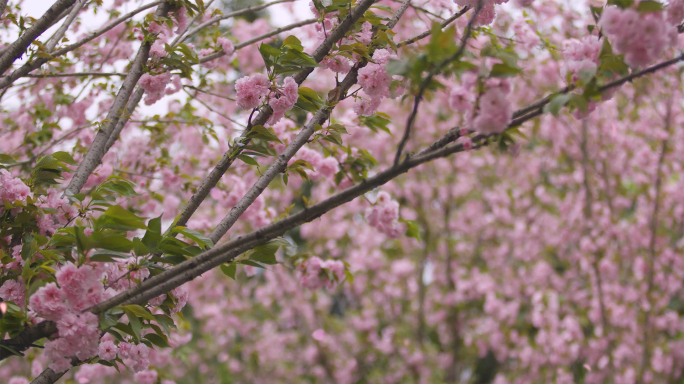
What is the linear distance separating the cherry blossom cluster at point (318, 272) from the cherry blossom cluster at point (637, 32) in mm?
1550

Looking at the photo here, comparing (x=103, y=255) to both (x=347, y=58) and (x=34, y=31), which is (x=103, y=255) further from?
(x=347, y=58)

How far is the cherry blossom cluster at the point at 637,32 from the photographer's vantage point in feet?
3.48

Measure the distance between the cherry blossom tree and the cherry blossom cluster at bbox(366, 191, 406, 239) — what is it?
0.01 meters

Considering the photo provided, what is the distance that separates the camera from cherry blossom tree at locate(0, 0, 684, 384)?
4.15 ft

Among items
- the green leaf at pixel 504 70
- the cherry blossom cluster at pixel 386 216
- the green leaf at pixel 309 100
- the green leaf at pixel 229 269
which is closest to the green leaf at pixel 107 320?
the green leaf at pixel 229 269

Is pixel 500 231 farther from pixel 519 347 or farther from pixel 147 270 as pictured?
pixel 147 270

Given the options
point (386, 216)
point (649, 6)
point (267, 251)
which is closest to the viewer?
point (649, 6)

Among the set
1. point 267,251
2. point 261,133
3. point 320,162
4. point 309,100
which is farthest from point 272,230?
point 320,162

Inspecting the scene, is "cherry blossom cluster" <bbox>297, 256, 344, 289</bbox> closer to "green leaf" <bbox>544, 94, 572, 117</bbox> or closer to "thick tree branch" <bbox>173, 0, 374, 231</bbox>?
"thick tree branch" <bbox>173, 0, 374, 231</bbox>

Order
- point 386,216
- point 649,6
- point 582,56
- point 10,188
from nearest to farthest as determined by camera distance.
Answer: point 649,6 → point 582,56 → point 10,188 → point 386,216

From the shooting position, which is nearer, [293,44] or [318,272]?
[293,44]

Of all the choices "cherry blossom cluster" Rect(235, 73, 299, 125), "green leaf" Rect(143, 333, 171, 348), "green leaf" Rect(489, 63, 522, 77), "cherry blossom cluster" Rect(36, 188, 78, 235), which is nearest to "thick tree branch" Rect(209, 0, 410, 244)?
"cherry blossom cluster" Rect(235, 73, 299, 125)

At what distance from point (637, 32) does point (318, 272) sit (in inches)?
65.0

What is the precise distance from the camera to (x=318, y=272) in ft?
7.57
